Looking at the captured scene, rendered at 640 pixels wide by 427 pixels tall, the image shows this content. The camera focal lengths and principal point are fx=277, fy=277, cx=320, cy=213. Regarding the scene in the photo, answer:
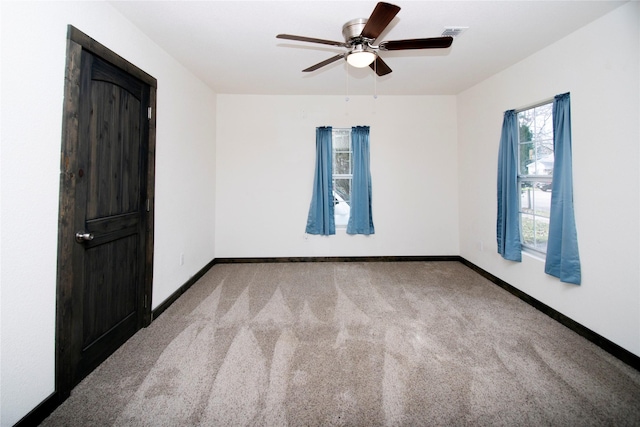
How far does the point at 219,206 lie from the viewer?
445 cm

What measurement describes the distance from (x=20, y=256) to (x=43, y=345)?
20.6 inches

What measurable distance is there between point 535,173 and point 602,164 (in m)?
0.81

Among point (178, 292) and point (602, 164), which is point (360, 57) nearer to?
point (602, 164)

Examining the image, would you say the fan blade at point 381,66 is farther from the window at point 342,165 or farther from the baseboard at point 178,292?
the baseboard at point 178,292

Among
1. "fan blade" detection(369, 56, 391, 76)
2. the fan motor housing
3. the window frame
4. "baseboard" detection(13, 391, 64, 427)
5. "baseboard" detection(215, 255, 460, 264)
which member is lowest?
"baseboard" detection(13, 391, 64, 427)

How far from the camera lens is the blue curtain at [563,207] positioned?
2.39m

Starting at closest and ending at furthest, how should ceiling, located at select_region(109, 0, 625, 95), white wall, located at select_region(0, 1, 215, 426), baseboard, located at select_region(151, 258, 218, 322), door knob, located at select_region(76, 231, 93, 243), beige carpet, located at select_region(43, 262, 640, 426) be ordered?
white wall, located at select_region(0, 1, 215, 426) < beige carpet, located at select_region(43, 262, 640, 426) < door knob, located at select_region(76, 231, 93, 243) < ceiling, located at select_region(109, 0, 625, 95) < baseboard, located at select_region(151, 258, 218, 322)

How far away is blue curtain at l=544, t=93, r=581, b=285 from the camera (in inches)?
94.0

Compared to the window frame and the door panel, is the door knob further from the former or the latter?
the window frame

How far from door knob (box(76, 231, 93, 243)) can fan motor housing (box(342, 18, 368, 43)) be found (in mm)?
2285

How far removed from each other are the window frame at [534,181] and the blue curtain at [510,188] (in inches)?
3.1

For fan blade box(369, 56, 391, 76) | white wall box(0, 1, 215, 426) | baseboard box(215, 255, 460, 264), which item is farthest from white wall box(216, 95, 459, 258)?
white wall box(0, 1, 215, 426)

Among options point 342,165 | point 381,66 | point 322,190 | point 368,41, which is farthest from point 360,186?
point 368,41

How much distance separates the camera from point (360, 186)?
441 centimetres
